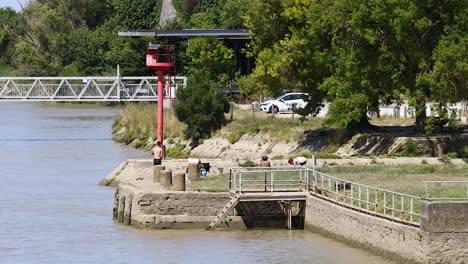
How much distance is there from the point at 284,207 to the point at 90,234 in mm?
5782

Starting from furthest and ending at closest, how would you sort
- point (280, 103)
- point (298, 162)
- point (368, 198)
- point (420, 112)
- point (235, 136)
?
point (280, 103) → point (235, 136) → point (420, 112) → point (298, 162) → point (368, 198)

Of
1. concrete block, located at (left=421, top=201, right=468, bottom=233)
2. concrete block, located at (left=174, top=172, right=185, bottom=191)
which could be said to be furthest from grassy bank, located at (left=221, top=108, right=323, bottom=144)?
concrete block, located at (left=421, top=201, right=468, bottom=233)

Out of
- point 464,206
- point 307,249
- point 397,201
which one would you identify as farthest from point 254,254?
point 464,206

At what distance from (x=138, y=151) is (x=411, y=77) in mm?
22362

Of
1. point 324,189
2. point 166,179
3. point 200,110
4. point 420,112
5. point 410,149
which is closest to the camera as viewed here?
point 324,189

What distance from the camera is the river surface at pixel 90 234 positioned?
40.3 metres

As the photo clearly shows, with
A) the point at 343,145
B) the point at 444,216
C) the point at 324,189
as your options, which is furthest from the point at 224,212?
the point at 343,145

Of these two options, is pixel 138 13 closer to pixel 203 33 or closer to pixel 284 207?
pixel 203 33

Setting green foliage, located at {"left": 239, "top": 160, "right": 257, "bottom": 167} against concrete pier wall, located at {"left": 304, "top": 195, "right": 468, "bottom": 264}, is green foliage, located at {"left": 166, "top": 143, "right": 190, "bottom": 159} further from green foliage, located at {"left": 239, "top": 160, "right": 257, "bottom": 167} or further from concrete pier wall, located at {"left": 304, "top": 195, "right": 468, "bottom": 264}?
concrete pier wall, located at {"left": 304, "top": 195, "right": 468, "bottom": 264}

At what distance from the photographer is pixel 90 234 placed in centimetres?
4491

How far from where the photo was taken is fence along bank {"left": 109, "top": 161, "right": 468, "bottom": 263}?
129ft

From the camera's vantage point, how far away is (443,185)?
4447cm

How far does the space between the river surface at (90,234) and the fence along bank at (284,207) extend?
1.33 feet

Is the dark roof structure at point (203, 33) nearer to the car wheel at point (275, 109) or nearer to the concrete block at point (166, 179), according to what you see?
the car wheel at point (275, 109)
